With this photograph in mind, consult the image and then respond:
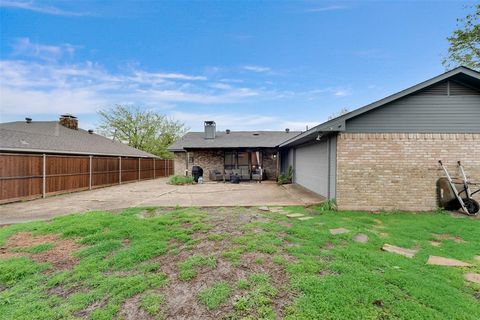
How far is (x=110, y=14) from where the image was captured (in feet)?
30.5

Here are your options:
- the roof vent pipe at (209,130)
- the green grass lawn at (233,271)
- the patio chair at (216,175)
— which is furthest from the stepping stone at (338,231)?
the roof vent pipe at (209,130)

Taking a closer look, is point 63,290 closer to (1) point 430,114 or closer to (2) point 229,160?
(1) point 430,114

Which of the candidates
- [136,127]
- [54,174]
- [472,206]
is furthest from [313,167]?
[136,127]

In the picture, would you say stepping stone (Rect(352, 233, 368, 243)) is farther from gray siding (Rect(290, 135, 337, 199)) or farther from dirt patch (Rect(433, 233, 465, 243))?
gray siding (Rect(290, 135, 337, 199))

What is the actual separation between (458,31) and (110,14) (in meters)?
18.7

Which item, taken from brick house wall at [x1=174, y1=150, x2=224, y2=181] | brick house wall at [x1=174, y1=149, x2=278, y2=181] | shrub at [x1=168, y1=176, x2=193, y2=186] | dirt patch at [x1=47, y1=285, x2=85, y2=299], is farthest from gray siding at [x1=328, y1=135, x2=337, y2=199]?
brick house wall at [x1=174, y1=150, x2=224, y2=181]

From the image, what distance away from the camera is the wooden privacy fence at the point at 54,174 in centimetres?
885

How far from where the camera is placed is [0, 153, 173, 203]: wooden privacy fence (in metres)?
8.85

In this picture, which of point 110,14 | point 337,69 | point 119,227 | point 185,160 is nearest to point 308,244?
point 119,227

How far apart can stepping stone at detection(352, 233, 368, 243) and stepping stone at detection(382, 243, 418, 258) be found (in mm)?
343

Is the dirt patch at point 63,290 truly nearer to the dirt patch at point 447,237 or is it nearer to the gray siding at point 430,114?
the dirt patch at point 447,237

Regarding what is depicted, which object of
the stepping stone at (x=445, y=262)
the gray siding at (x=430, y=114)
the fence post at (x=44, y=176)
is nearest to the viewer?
the stepping stone at (x=445, y=262)

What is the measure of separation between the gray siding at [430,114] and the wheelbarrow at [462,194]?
1154 millimetres

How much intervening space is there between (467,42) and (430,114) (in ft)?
37.5
